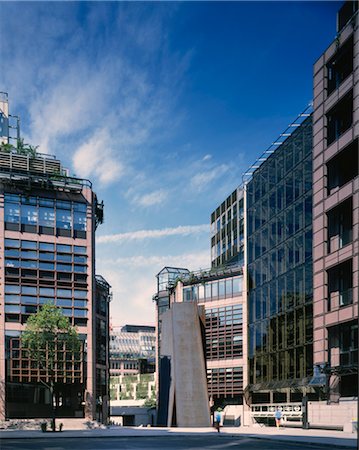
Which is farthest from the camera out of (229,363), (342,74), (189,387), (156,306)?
(156,306)

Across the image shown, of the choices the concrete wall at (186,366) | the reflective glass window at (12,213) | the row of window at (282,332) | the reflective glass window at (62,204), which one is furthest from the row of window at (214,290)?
the reflective glass window at (12,213)

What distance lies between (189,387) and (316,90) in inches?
1304

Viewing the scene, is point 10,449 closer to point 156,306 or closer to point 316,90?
point 316,90

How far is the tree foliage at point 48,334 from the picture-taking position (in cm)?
6794

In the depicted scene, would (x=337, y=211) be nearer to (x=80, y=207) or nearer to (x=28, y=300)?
(x=80, y=207)

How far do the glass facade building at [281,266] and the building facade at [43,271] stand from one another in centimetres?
2031

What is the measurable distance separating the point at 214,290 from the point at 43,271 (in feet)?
76.0

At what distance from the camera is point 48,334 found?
67.9 metres

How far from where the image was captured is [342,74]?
5359 centimetres

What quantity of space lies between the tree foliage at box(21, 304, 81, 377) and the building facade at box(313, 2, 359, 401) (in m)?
27.5

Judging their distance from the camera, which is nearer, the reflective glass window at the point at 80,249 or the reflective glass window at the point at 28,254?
A: the reflective glass window at the point at 28,254

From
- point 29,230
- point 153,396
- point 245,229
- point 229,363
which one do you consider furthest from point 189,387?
point 153,396

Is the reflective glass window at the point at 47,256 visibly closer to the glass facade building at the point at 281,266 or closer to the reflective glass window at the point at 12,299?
the reflective glass window at the point at 12,299

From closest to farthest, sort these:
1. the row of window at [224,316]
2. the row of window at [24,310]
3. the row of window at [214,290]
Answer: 1. the row of window at [24,310]
2. the row of window at [224,316]
3. the row of window at [214,290]
